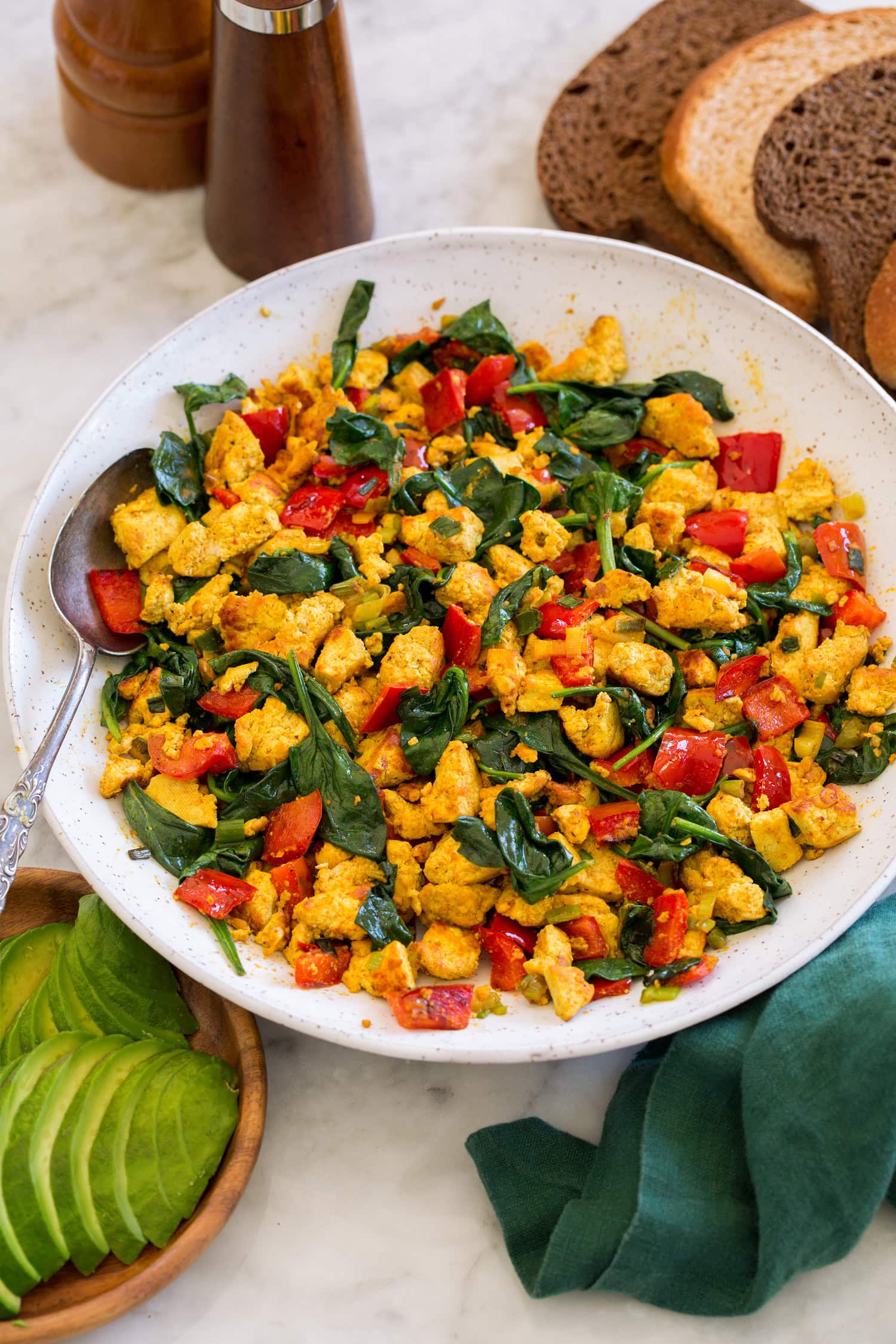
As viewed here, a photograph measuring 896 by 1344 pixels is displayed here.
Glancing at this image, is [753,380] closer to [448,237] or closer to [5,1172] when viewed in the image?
[448,237]

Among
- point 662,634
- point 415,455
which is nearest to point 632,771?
point 662,634

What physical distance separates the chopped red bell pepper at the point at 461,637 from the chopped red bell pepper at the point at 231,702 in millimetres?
597

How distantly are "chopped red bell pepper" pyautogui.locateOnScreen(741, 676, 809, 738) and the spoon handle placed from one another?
6.66 feet

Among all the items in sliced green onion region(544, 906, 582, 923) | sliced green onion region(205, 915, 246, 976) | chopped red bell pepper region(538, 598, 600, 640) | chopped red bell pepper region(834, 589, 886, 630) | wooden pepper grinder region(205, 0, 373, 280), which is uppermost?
wooden pepper grinder region(205, 0, 373, 280)

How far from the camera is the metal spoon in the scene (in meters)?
3.39

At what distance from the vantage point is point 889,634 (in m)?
3.79

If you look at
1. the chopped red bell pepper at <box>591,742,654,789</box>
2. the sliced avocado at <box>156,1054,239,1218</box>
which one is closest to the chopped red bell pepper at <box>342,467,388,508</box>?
the chopped red bell pepper at <box>591,742,654,789</box>

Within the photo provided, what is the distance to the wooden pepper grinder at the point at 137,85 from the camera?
4551 mm

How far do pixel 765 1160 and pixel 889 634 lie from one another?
5.28ft

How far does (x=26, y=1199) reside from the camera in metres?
3.01

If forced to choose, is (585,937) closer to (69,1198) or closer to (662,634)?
(662,634)

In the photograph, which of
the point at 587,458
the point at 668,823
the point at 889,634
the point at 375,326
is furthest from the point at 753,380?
the point at 668,823

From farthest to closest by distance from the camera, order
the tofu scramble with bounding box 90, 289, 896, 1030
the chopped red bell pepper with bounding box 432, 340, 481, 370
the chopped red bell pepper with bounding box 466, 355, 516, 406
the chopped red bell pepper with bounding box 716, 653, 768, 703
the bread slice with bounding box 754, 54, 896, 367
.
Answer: the bread slice with bounding box 754, 54, 896, 367 → the chopped red bell pepper with bounding box 432, 340, 481, 370 → the chopped red bell pepper with bounding box 466, 355, 516, 406 → the chopped red bell pepper with bounding box 716, 653, 768, 703 → the tofu scramble with bounding box 90, 289, 896, 1030

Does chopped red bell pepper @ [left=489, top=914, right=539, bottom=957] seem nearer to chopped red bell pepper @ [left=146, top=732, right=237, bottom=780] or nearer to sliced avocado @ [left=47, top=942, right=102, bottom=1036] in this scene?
chopped red bell pepper @ [left=146, top=732, right=237, bottom=780]
